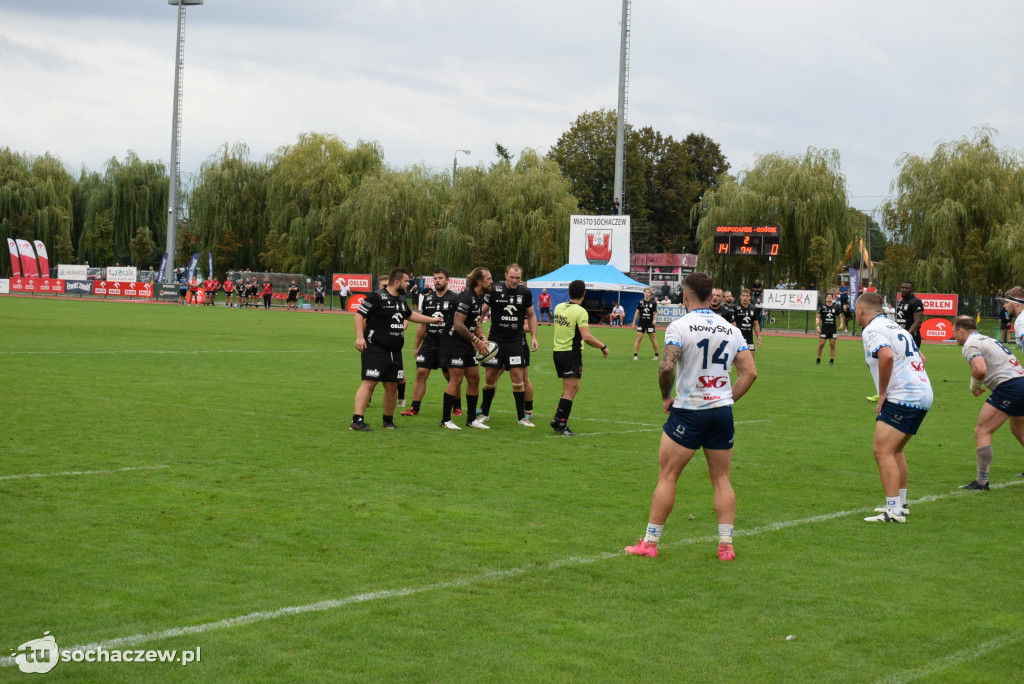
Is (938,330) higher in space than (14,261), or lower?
lower

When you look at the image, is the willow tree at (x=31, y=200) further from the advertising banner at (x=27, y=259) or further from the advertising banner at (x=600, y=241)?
the advertising banner at (x=600, y=241)

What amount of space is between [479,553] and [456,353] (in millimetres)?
6191

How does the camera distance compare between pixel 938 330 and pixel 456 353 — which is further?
pixel 938 330

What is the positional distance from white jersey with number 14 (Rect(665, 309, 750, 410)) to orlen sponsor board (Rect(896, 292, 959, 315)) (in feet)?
136

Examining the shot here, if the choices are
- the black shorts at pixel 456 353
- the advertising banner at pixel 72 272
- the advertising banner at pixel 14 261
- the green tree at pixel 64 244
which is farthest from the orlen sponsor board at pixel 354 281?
the black shorts at pixel 456 353

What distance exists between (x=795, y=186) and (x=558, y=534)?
5123 centimetres

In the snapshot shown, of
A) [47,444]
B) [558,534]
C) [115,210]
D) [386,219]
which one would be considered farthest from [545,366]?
[115,210]

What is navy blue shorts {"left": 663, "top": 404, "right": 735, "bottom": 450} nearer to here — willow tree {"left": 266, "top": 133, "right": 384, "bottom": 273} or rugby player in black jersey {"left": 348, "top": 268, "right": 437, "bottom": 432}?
rugby player in black jersey {"left": 348, "top": 268, "right": 437, "bottom": 432}

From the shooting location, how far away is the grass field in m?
5.33

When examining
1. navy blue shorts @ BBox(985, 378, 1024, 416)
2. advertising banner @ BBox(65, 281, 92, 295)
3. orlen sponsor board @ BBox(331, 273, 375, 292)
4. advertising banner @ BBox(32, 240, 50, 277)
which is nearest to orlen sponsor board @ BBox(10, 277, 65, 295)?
advertising banner @ BBox(65, 281, 92, 295)

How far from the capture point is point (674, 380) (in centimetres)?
725

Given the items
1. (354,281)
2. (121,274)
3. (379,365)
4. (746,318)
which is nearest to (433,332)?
(379,365)

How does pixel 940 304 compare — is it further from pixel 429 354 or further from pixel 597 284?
pixel 429 354

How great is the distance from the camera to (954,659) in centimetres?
539
